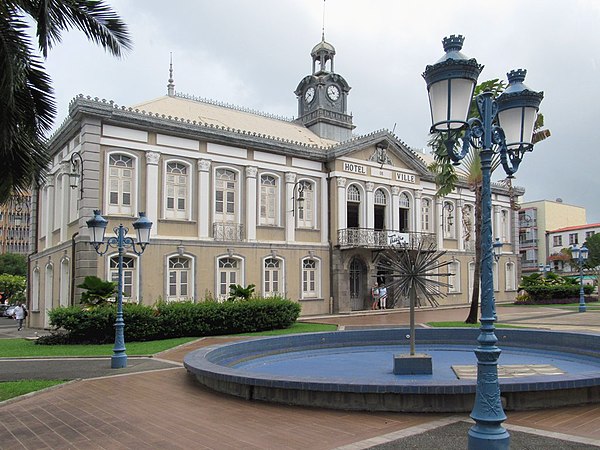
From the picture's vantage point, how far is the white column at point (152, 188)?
909 inches

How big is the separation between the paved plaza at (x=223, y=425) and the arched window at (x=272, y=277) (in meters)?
17.1

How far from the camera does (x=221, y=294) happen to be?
82.4 ft

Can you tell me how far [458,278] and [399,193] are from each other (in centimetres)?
842

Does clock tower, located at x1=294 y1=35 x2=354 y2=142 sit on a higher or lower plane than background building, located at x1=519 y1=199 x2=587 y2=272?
higher

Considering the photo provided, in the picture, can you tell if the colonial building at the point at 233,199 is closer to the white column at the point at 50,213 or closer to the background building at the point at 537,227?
the white column at the point at 50,213

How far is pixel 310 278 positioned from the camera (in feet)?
93.7

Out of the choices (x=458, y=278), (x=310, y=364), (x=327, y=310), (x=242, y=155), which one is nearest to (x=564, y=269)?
(x=458, y=278)

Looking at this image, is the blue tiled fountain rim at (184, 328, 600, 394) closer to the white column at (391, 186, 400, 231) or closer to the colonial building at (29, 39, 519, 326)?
the colonial building at (29, 39, 519, 326)

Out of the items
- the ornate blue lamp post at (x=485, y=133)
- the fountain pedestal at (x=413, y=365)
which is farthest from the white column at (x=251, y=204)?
the ornate blue lamp post at (x=485, y=133)

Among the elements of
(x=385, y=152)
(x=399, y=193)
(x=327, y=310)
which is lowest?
(x=327, y=310)

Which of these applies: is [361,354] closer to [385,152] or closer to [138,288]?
[138,288]

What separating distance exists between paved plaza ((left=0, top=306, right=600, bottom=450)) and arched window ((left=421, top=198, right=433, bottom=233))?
26917 mm

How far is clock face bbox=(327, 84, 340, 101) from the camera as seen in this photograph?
3504 centimetres

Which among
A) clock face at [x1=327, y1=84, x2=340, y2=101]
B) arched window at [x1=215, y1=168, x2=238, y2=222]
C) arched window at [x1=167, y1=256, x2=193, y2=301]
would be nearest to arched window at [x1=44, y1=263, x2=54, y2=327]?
arched window at [x1=167, y1=256, x2=193, y2=301]
